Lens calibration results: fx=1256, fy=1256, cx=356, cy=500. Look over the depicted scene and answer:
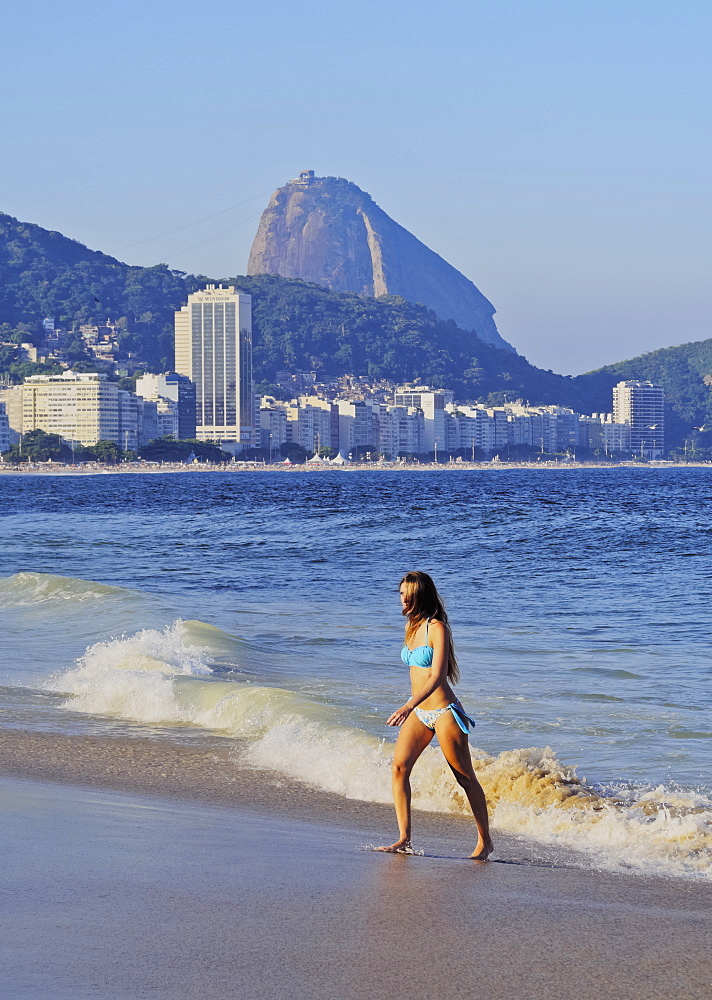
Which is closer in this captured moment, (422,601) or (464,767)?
(422,601)

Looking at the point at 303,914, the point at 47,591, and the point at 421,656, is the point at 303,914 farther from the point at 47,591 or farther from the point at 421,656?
the point at 47,591

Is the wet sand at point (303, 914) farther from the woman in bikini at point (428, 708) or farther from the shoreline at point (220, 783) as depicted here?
the woman in bikini at point (428, 708)

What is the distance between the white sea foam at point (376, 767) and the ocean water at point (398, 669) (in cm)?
2

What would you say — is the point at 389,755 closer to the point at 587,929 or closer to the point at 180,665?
the point at 587,929

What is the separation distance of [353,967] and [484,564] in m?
26.7

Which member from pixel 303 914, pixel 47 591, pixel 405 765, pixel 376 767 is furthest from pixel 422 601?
pixel 47 591

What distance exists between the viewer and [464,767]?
6309 millimetres

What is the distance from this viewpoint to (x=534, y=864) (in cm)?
625

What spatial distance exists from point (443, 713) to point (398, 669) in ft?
24.1

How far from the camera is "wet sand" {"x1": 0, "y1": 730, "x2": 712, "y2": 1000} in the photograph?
169 inches

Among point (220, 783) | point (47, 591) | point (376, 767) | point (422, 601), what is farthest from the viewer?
point (47, 591)

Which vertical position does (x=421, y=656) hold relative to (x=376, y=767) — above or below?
above

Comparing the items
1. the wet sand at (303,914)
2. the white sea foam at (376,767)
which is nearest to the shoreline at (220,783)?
the wet sand at (303,914)

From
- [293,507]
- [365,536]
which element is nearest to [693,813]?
[365,536]
